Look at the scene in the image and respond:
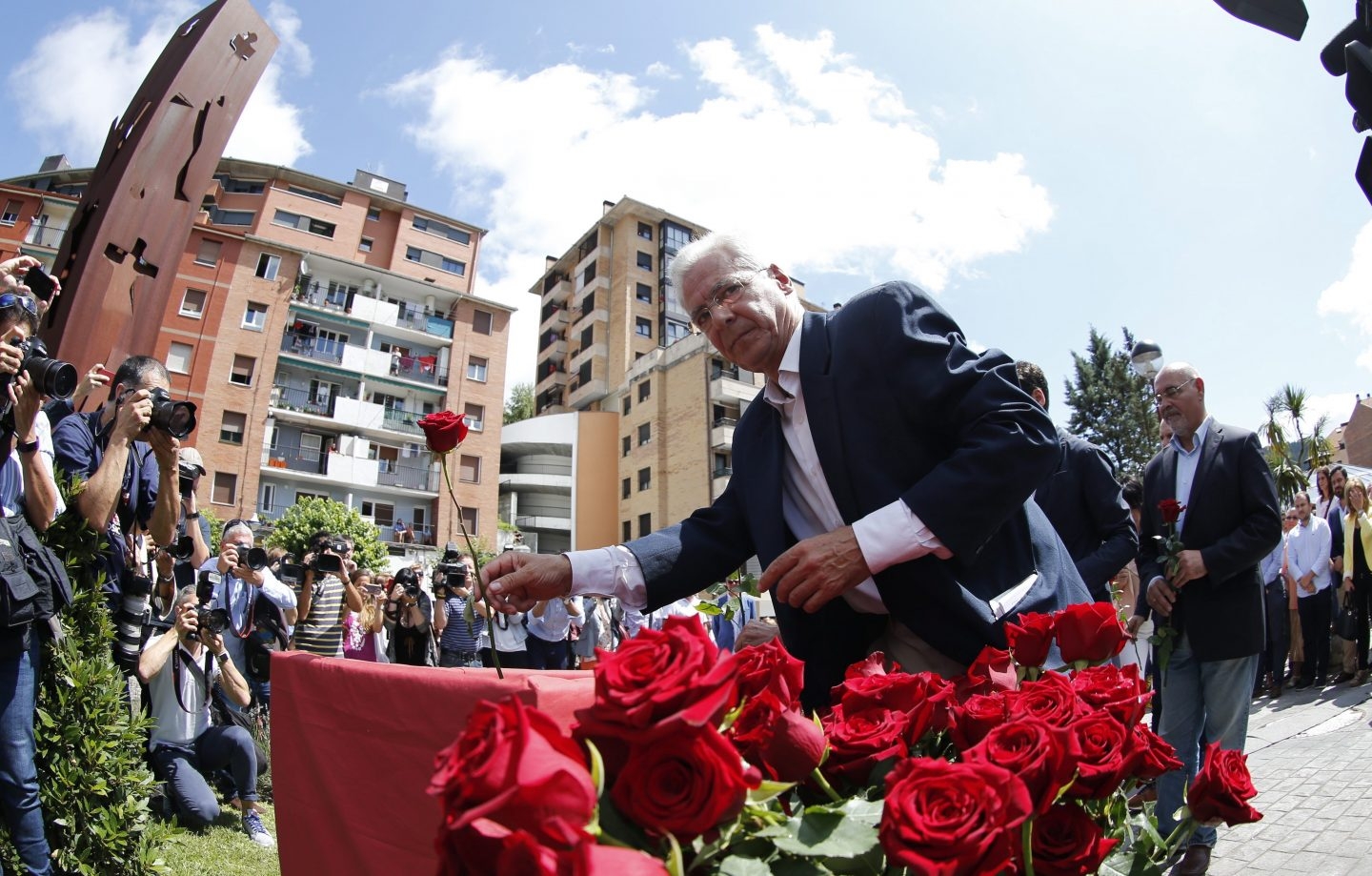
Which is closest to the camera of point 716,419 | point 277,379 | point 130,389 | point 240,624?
point 130,389

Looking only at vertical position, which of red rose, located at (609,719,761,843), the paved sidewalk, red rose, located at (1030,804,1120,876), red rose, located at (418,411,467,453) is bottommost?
the paved sidewalk

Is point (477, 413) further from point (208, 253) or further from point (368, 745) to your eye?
point (368, 745)

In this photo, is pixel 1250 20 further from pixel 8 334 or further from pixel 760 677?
pixel 8 334

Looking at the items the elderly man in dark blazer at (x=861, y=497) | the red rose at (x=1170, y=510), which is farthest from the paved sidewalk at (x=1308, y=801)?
the elderly man in dark blazer at (x=861, y=497)

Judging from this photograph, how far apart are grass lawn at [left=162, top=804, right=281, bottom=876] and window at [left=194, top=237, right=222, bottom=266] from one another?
41.5 metres

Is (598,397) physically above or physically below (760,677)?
above

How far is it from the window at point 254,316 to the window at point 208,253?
105 inches

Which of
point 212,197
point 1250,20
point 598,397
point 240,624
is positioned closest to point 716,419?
point 598,397

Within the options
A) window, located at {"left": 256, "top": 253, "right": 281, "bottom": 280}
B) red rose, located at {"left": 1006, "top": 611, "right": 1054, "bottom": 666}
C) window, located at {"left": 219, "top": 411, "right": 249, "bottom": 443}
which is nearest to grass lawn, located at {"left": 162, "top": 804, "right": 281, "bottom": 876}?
red rose, located at {"left": 1006, "top": 611, "right": 1054, "bottom": 666}

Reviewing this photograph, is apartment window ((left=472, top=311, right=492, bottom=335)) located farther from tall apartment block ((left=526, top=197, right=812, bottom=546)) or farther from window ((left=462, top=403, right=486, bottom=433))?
tall apartment block ((left=526, top=197, right=812, bottom=546))

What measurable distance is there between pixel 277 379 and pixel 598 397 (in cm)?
2011

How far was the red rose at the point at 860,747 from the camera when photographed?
0.93 meters

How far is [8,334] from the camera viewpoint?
118 inches

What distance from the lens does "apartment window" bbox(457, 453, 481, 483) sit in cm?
4328
